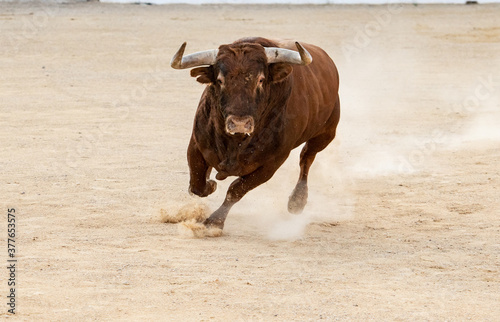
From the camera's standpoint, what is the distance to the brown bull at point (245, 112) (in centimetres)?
664

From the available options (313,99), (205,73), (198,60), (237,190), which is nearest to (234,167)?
(237,190)

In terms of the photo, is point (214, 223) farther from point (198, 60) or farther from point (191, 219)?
point (198, 60)

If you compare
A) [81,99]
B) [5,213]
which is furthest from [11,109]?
[5,213]

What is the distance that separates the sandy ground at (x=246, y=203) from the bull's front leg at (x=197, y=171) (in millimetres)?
367

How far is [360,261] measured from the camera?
20.7ft

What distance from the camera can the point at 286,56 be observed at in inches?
276

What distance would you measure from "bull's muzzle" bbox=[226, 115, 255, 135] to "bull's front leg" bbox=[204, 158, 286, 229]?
734mm

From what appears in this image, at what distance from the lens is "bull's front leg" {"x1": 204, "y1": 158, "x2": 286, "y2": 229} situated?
22.9ft

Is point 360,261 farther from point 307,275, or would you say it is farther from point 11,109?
point 11,109

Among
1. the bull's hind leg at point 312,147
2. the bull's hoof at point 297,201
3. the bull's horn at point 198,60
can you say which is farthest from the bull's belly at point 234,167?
the bull's hind leg at point 312,147

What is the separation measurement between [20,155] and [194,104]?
4407mm

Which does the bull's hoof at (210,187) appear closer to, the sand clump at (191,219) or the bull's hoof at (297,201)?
the sand clump at (191,219)

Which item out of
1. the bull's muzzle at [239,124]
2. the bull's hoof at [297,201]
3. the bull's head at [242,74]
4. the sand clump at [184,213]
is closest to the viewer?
the bull's muzzle at [239,124]

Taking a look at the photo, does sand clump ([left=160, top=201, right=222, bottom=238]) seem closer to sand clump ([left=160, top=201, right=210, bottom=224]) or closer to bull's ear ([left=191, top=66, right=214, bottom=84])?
sand clump ([left=160, top=201, right=210, bottom=224])
